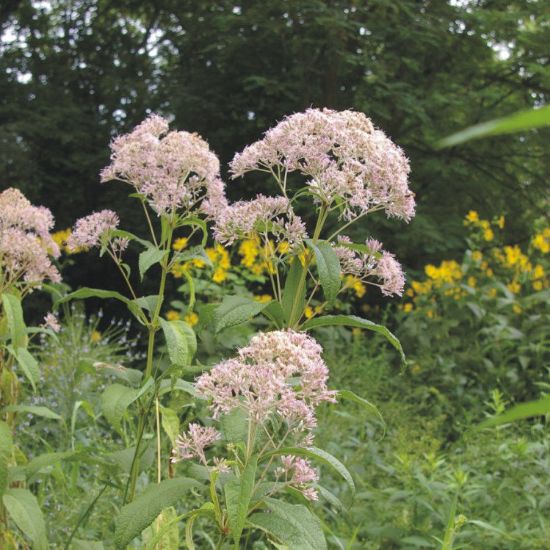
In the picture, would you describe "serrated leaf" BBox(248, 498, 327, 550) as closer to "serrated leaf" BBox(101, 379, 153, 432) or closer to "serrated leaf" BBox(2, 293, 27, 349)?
"serrated leaf" BBox(101, 379, 153, 432)

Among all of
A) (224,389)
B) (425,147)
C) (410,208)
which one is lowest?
(425,147)

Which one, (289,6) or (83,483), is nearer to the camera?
(83,483)

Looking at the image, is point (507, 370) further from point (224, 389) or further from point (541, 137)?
point (224, 389)

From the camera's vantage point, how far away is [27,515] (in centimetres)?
173

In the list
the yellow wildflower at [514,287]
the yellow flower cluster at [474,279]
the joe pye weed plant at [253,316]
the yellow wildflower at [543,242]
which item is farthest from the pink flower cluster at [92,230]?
the yellow wildflower at [543,242]

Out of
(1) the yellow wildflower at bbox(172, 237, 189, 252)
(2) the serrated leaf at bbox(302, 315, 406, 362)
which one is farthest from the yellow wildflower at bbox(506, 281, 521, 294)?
(2) the serrated leaf at bbox(302, 315, 406, 362)

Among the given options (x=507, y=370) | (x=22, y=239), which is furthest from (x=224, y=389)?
(x=507, y=370)

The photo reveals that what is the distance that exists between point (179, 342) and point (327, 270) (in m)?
0.34

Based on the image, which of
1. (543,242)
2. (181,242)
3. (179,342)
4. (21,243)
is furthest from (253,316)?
(543,242)

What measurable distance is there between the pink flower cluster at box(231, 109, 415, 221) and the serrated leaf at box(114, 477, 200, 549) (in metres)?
0.63

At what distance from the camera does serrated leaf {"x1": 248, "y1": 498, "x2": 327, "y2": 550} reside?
1273mm

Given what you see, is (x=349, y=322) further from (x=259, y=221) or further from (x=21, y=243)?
(x=21, y=243)

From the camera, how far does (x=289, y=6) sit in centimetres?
615

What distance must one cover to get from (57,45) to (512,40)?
199 inches
